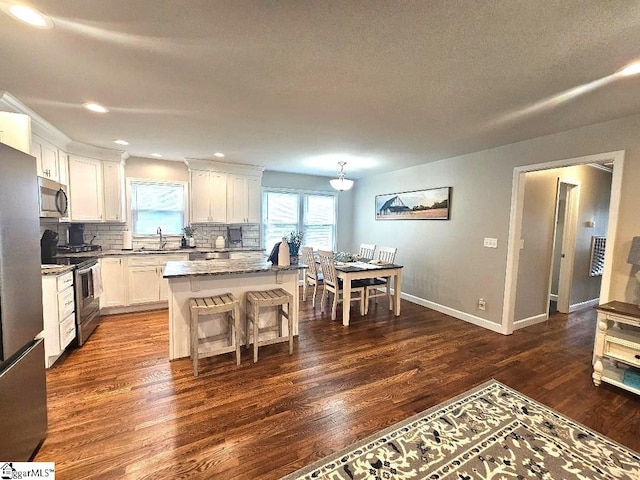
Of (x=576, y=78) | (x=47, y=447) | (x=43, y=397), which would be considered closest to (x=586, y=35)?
(x=576, y=78)

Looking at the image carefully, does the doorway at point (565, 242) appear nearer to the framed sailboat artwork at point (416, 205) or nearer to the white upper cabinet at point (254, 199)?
the framed sailboat artwork at point (416, 205)

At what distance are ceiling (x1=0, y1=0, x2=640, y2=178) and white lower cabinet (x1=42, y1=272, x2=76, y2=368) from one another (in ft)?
5.50

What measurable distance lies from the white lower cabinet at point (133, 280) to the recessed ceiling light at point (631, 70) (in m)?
5.18

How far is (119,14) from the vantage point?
142 centimetres

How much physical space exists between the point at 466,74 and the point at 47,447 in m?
3.62

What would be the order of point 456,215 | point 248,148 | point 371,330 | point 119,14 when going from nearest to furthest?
point 119,14 → point 371,330 → point 248,148 → point 456,215

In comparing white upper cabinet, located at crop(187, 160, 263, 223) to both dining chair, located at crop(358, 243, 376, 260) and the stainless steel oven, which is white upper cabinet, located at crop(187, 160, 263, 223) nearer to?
the stainless steel oven

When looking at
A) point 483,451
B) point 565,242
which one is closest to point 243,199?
point 483,451

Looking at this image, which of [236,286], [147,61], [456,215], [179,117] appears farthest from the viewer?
[456,215]

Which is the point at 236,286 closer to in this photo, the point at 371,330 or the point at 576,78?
the point at 371,330

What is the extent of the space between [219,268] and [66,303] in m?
1.53

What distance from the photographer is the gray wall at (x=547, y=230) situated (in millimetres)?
3838

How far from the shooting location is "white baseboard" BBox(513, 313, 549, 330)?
3854 mm

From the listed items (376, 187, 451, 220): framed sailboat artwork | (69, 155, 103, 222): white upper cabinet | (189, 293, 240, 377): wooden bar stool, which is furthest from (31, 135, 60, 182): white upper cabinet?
(376, 187, 451, 220): framed sailboat artwork
